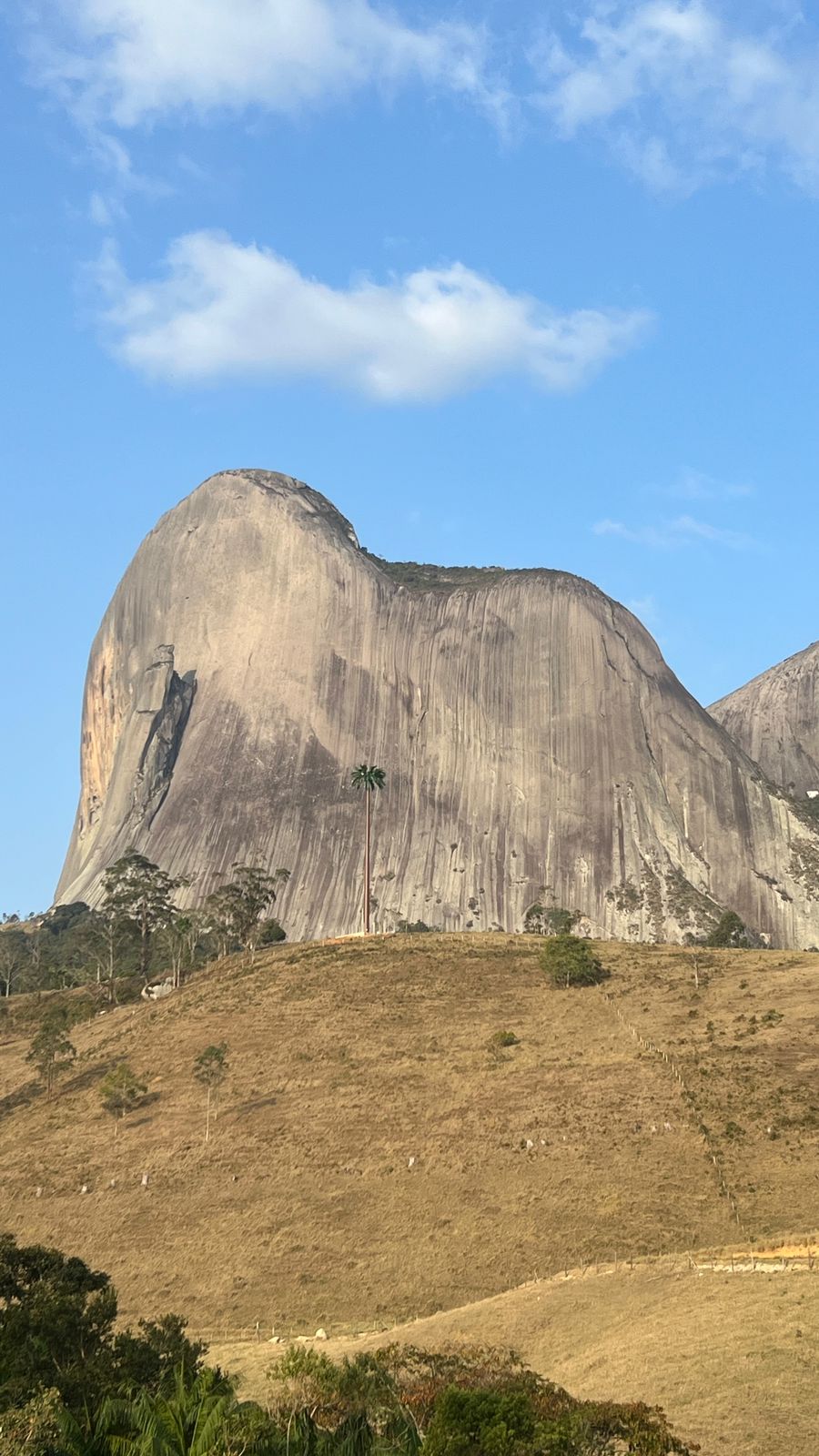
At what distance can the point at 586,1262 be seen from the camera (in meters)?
48.1

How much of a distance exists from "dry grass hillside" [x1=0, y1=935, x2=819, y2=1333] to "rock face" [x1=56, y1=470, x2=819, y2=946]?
230 ft

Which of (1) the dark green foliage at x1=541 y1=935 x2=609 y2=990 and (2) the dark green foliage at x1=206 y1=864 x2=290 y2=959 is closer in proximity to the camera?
(1) the dark green foliage at x1=541 y1=935 x2=609 y2=990

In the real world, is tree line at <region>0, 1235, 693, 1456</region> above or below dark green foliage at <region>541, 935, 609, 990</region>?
below

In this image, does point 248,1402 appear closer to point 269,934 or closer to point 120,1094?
point 120,1094

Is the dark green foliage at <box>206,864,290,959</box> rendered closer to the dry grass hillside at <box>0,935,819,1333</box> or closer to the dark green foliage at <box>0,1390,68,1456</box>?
the dry grass hillside at <box>0,935,819,1333</box>

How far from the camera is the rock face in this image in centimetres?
16338

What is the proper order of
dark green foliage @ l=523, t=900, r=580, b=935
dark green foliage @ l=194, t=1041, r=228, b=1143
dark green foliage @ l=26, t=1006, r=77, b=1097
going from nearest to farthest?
dark green foliage @ l=194, t=1041, r=228, b=1143 → dark green foliage @ l=26, t=1006, r=77, b=1097 → dark green foliage @ l=523, t=900, r=580, b=935

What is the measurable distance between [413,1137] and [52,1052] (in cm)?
2808

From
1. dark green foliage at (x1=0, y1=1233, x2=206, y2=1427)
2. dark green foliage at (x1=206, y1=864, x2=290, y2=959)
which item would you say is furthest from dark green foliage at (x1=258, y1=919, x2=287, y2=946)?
dark green foliage at (x1=0, y1=1233, x2=206, y2=1427)

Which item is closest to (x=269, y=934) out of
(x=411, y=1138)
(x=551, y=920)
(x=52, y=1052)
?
(x=551, y=920)

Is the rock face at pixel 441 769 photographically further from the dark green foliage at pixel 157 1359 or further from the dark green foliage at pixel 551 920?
the dark green foliage at pixel 157 1359

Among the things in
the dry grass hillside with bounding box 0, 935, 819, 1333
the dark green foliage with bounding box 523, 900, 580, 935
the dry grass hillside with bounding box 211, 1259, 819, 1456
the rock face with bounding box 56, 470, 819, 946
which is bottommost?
the dry grass hillside with bounding box 211, 1259, 819, 1456

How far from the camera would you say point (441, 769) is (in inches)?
A: 7087

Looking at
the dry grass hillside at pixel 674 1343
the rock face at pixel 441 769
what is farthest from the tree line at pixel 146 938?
the dry grass hillside at pixel 674 1343
